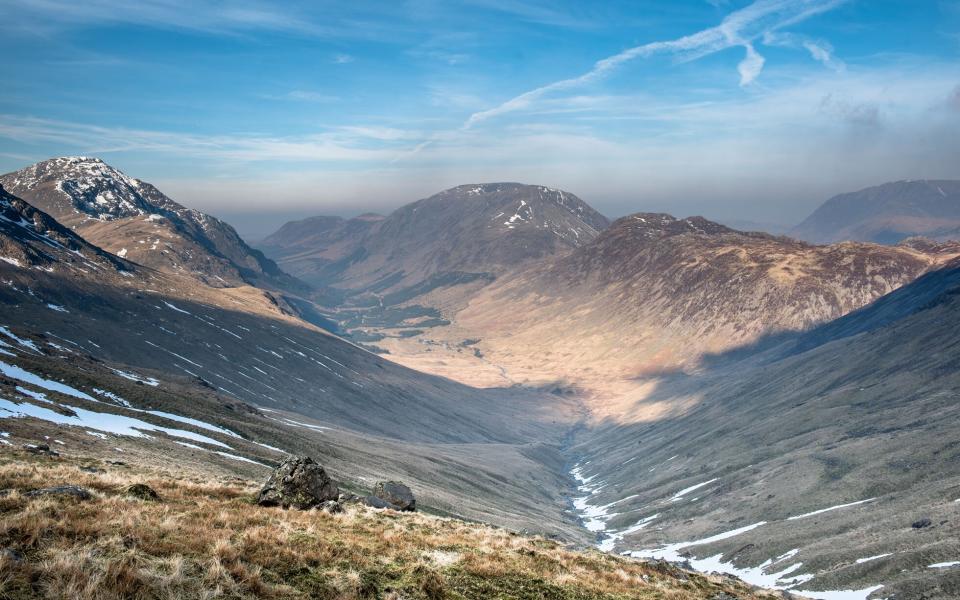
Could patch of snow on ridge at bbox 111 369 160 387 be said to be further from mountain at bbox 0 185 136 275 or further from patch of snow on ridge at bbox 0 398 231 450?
mountain at bbox 0 185 136 275

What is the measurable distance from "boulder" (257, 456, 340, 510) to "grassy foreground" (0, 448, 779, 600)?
107 centimetres

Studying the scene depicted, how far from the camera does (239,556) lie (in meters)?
15.0

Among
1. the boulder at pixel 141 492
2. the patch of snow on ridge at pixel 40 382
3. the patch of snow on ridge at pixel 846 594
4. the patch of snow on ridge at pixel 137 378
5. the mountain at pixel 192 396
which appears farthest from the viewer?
the patch of snow on ridge at pixel 137 378

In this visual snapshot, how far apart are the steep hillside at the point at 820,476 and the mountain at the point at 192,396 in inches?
749

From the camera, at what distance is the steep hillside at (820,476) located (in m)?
58.9

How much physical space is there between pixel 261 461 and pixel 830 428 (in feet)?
358

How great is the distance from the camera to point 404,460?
103 meters

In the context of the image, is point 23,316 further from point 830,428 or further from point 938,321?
point 938,321

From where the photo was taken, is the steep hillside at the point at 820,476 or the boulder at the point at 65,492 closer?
the boulder at the point at 65,492

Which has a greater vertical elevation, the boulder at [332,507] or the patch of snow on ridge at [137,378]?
the boulder at [332,507]

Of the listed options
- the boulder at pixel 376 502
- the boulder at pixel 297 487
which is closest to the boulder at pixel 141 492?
the boulder at pixel 297 487

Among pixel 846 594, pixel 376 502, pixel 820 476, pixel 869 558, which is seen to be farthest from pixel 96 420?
pixel 820 476

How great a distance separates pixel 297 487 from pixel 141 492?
22.3 ft

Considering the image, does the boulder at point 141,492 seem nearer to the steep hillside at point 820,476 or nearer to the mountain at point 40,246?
the steep hillside at point 820,476
